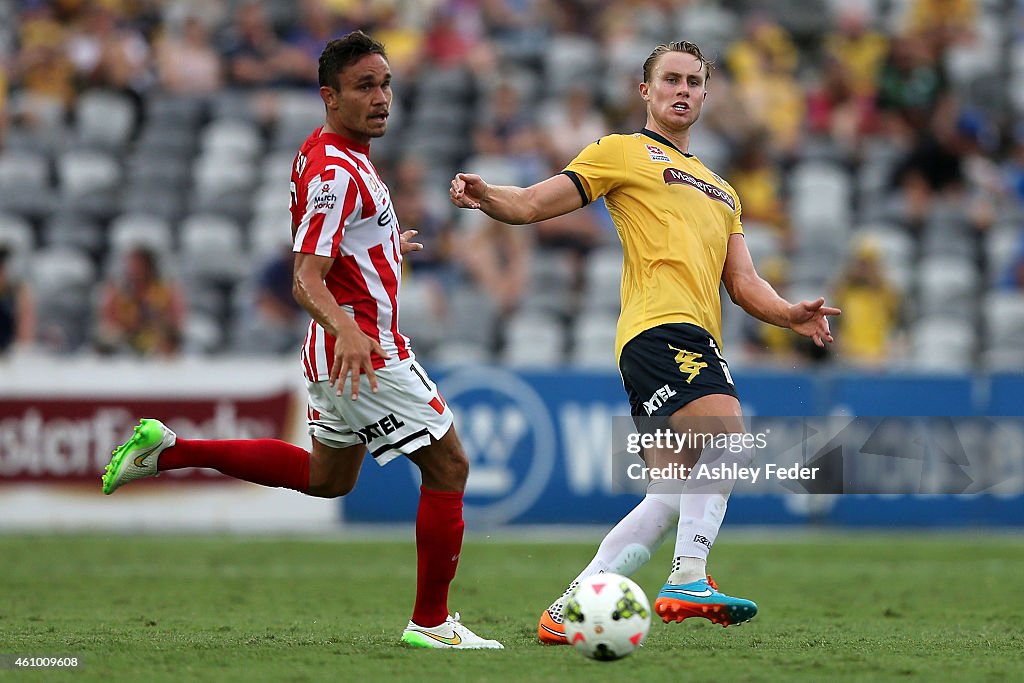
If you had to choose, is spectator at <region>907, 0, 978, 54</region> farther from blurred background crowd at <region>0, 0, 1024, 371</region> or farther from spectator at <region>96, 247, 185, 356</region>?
spectator at <region>96, 247, 185, 356</region>

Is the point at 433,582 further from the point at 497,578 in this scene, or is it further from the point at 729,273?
the point at 497,578

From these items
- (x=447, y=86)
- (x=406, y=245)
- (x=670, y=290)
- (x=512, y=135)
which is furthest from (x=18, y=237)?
(x=670, y=290)

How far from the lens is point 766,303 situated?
22.3 ft

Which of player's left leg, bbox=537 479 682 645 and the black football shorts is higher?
the black football shorts

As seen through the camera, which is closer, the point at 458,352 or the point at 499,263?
the point at 458,352

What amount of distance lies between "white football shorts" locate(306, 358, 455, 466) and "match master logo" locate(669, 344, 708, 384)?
1049mm

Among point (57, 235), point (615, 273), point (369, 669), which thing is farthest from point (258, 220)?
point (369, 669)

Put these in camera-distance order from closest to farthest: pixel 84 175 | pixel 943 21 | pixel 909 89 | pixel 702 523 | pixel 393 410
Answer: pixel 393 410, pixel 702 523, pixel 84 175, pixel 909 89, pixel 943 21

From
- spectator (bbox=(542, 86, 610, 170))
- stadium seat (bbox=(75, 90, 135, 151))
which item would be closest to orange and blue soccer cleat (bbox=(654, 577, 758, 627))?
spectator (bbox=(542, 86, 610, 170))

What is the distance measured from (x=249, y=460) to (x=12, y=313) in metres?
8.18

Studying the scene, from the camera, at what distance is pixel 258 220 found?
16.2 m

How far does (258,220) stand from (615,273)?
4.05 metres

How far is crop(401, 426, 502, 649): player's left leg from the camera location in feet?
21.2

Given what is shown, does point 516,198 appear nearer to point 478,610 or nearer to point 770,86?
point 478,610
